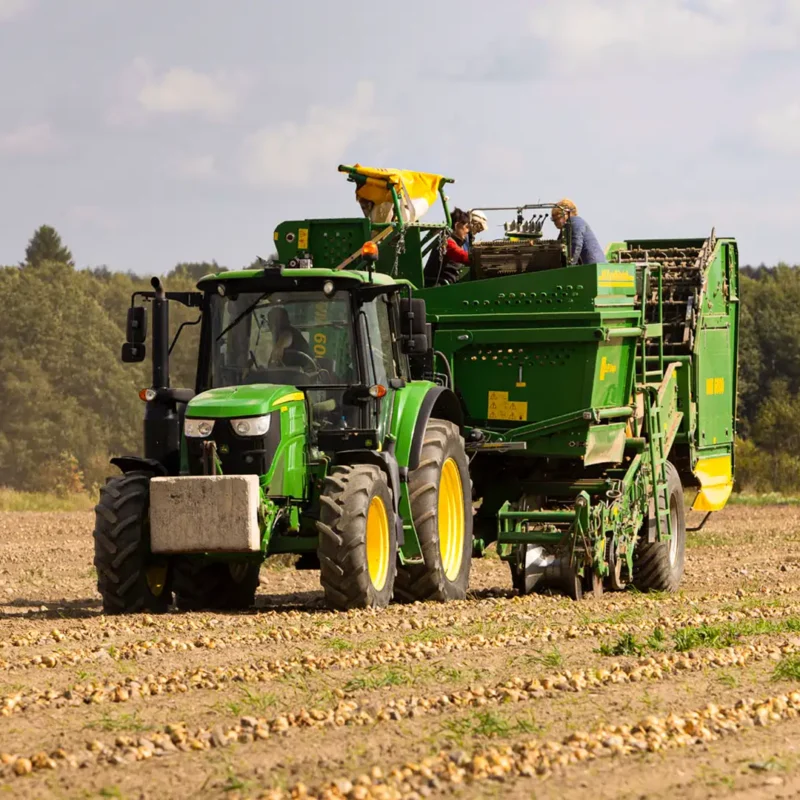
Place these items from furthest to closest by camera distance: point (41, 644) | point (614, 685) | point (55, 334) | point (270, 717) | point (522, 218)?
point (55, 334)
point (522, 218)
point (41, 644)
point (614, 685)
point (270, 717)

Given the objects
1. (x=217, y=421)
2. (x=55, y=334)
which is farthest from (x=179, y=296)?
(x=55, y=334)

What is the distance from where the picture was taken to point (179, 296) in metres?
11.9

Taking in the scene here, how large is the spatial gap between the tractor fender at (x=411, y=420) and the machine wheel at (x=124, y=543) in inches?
77.3

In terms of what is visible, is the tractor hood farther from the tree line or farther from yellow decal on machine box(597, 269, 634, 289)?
the tree line

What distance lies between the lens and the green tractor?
10.9 metres

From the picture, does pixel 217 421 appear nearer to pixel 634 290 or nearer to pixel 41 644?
pixel 41 644

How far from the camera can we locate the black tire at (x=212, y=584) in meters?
12.2

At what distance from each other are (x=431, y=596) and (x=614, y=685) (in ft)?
14.8

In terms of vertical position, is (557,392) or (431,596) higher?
(557,392)

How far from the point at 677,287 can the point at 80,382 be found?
45191 millimetres

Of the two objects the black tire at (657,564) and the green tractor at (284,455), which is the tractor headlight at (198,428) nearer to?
the green tractor at (284,455)

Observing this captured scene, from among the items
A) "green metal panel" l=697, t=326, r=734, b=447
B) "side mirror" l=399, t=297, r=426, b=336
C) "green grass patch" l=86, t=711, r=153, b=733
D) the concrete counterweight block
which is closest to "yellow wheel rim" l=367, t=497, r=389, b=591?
the concrete counterweight block

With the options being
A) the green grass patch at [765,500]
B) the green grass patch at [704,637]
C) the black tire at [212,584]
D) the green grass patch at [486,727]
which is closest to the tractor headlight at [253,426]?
the black tire at [212,584]

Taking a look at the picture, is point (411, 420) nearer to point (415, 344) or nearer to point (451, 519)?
point (415, 344)
